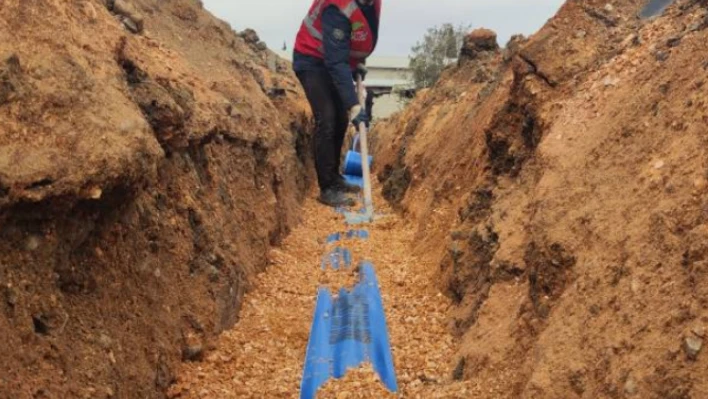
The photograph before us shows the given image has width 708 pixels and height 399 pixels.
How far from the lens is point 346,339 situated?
12.2ft

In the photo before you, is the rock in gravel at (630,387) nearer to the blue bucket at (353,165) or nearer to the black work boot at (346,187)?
the black work boot at (346,187)

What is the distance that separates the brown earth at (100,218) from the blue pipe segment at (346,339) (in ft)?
1.84

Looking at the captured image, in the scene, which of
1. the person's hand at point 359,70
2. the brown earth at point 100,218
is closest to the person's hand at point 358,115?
the person's hand at point 359,70

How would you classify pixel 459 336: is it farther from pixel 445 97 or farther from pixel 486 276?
pixel 445 97

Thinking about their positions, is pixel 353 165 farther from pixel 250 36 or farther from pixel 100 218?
pixel 100 218

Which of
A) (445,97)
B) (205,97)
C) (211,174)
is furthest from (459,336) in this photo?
(445,97)

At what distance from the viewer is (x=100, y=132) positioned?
2670mm

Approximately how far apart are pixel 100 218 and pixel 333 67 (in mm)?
4814

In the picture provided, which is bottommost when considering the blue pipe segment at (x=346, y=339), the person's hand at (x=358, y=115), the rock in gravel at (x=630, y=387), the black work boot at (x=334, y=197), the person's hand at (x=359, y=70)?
the blue pipe segment at (x=346, y=339)

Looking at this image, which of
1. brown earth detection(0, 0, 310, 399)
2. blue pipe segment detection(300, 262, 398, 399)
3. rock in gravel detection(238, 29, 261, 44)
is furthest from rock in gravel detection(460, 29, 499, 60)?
blue pipe segment detection(300, 262, 398, 399)

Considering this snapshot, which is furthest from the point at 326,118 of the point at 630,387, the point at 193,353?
the point at 630,387

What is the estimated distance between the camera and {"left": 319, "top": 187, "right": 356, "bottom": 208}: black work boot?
8.62 m

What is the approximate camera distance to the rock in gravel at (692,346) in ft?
6.75

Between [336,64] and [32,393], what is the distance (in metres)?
5.56
